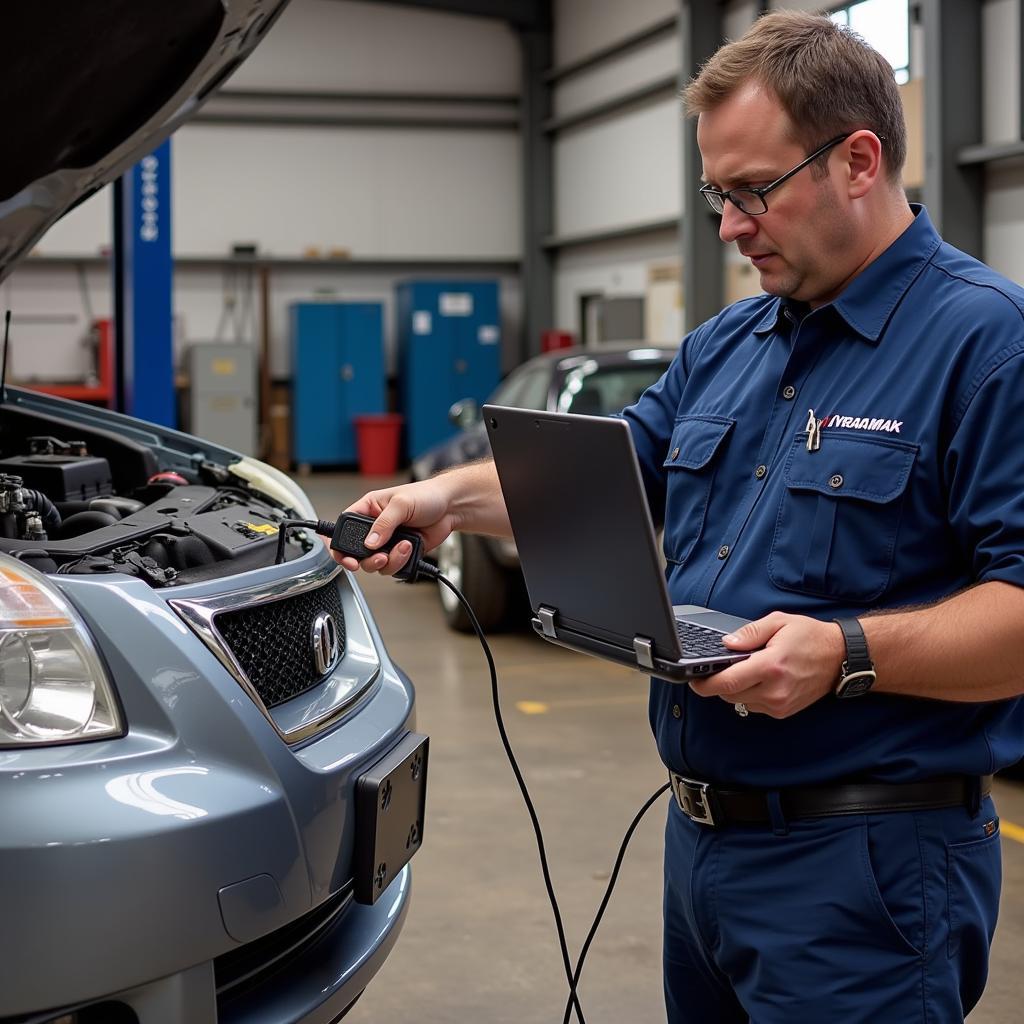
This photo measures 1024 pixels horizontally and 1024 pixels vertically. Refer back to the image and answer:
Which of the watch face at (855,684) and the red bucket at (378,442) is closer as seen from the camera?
the watch face at (855,684)

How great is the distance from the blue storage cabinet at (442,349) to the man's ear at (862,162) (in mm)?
13053

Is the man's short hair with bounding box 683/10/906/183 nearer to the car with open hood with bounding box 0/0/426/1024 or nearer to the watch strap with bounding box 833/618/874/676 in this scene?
the watch strap with bounding box 833/618/874/676

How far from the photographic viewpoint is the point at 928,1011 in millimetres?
1399

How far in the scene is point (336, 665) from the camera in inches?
88.0

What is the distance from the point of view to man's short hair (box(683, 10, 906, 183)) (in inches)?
56.1

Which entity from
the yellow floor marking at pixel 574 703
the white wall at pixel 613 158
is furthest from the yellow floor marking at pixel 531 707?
the white wall at pixel 613 158

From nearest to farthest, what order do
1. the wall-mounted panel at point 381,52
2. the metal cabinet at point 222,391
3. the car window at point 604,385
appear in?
1. the car window at point 604,385
2. the metal cabinet at point 222,391
3. the wall-mounted panel at point 381,52

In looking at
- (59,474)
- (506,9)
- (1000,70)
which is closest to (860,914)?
(59,474)

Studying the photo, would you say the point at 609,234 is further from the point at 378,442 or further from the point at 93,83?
the point at 93,83

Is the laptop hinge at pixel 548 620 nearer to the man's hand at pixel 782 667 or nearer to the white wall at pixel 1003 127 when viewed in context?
the man's hand at pixel 782 667

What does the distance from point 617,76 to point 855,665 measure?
12.7m

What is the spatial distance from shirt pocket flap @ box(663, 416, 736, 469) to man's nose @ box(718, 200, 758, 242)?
0.79 ft

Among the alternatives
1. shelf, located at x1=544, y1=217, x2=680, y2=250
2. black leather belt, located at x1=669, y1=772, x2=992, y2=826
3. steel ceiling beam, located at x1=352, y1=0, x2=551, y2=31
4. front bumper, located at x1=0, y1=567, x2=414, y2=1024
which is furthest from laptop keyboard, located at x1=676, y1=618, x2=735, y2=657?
steel ceiling beam, located at x1=352, y1=0, x2=551, y2=31

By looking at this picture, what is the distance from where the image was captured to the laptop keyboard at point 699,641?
52.1 inches
